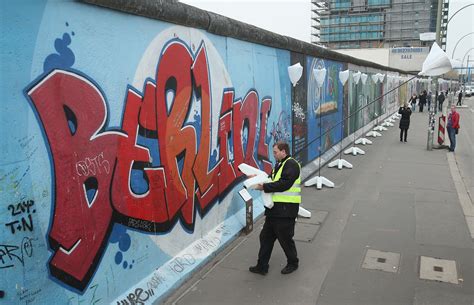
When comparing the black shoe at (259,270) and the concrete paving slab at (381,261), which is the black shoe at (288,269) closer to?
the black shoe at (259,270)

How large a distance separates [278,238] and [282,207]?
444mm

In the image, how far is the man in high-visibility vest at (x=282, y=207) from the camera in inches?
218

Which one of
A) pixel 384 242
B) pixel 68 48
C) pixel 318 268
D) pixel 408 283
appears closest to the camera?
pixel 68 48

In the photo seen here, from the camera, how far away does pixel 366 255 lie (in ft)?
21.2

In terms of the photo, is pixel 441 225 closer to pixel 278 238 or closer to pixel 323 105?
pixel 278 238

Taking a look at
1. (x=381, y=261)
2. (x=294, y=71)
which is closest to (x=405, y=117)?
(x=294, y=71)

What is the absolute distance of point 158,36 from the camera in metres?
5.14

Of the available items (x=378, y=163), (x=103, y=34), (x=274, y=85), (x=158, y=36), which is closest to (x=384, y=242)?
(x=274, y=85)

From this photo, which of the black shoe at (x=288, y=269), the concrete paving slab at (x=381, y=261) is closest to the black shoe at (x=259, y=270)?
the black shoe at (x=288, y=269)

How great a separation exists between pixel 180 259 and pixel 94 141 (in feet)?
7.30

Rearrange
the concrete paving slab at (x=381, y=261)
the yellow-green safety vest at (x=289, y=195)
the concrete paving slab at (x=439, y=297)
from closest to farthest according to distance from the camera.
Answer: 1. the concrete paving slab at (x=439, y=297)
2. the yellow-green safety vest at (x=289, y=195)
3. the concrete paving slab at (x=381, y=261)

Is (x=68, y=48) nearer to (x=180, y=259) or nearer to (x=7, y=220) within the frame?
(x=7, y=220)

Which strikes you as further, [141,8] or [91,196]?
[141,8]

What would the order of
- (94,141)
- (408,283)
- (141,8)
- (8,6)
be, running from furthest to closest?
1. (408,283)
2. (141,8)
3. (94,141)
4. (8,6)
